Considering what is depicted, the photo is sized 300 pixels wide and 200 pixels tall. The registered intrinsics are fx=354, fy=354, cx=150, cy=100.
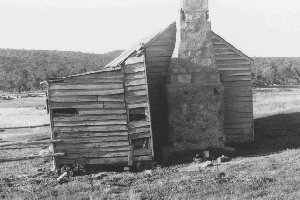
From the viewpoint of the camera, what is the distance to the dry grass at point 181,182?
8.49 meters

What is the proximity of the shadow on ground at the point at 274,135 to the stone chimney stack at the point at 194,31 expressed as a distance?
3944 mm

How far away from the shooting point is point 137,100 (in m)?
12.2

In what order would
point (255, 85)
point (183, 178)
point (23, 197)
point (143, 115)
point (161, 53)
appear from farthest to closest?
point (255, 85)
point (161, 53)
point (143, 115)
point (183, 178)
point (23, 197)

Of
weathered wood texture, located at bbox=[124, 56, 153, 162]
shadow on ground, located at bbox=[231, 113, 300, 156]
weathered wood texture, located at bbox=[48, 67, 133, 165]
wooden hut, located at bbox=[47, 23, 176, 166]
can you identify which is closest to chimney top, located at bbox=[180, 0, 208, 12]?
wooden hut, located at bbox=[47, 23, 176, 166]

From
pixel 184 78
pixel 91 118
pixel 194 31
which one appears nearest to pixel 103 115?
pixel 91 118

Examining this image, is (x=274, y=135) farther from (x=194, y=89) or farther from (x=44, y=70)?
(x=44, y=70)

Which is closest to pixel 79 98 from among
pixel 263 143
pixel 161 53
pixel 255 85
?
pixel 161 53

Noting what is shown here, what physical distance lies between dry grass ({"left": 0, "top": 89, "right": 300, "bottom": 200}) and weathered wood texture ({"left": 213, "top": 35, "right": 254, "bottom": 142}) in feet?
6.52

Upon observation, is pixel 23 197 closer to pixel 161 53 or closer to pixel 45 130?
pixel 161 53

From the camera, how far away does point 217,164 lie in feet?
37.9

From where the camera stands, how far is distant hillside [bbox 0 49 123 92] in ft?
255

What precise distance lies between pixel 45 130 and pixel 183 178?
1583 cm

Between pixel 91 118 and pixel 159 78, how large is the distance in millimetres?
3625

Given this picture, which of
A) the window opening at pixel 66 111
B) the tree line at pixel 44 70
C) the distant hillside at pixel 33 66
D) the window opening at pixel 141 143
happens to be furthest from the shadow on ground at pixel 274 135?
the distant hillside at pixel 33 66
